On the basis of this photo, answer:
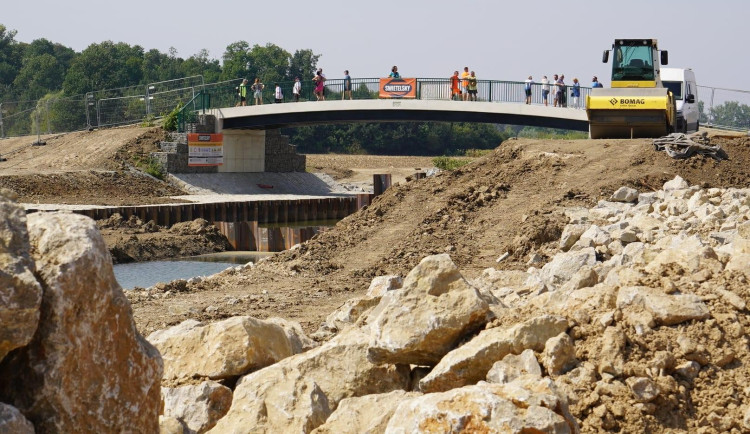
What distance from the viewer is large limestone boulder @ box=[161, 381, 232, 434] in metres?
7.43

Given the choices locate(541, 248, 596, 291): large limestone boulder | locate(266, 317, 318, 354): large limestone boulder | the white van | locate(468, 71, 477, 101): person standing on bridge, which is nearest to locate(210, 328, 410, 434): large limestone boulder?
locate(266, 317, 318, 354): large limestone boulder

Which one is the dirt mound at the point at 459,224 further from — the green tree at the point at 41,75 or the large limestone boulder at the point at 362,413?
the green tree at the point at 41,75

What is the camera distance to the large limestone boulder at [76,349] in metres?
5.10

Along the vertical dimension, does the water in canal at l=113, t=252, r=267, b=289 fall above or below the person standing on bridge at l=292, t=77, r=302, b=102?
below

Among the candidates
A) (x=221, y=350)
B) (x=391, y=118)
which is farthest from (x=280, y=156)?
(x=221, y=350)

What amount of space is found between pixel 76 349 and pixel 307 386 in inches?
106

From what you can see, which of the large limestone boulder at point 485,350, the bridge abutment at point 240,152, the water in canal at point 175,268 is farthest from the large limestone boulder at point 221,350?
the bridge abutment at point 240,152

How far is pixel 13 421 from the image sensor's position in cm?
491

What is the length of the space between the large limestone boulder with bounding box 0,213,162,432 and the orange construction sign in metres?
45.0

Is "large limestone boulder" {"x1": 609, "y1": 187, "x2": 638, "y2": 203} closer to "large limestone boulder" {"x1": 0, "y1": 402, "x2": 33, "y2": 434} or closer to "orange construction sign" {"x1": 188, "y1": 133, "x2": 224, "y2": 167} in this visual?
"large limestone boulder" {"x1": 0, "y1": 402, "x2": 33, "y2": 434}

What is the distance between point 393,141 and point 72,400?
85866mm

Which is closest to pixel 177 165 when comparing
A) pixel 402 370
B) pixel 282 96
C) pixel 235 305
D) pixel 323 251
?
pixel 282 96

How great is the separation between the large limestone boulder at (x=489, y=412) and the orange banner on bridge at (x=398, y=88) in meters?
40.6

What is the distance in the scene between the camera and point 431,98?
4603 cm
